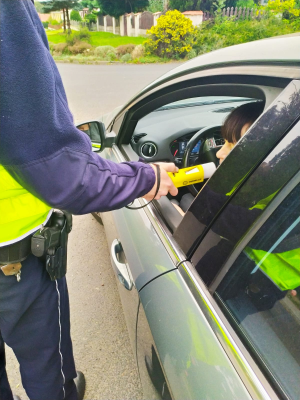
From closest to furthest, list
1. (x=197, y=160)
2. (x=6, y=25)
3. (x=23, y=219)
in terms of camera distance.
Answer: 1. (x=6, y=25)
2. (x=23, y=219)
3. (x=197, y=160)

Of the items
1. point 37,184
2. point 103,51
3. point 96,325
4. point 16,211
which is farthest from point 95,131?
point 103,51

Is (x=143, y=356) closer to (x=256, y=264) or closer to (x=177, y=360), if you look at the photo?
(x=177, y=360)

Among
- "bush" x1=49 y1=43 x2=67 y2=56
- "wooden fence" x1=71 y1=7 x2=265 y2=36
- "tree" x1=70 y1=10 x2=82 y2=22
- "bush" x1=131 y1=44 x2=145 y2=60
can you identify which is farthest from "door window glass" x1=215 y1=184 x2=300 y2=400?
"tree" x1=70 y1=10 x2=82 y2=22

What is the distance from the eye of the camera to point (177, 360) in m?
0.89

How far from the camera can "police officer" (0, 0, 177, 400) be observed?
2.33 feet

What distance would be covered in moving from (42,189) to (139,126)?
5.66 feet

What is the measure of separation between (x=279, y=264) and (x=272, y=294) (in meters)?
0.08

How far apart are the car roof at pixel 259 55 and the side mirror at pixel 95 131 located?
27.2 inches

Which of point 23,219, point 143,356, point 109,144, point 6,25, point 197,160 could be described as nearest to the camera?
point 6,25

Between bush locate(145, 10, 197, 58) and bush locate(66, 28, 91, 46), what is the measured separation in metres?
5.11

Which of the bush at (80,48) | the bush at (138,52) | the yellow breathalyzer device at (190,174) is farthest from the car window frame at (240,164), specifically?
the bush at (80,48)

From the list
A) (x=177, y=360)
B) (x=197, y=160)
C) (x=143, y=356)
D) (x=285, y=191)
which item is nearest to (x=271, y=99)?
(x=285, y=191)

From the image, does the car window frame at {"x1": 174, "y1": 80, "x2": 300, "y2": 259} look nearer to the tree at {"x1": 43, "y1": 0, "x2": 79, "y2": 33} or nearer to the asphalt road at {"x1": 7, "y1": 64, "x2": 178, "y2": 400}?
the asphalt road at {"x1": 7, "y1": 64, "x2": 178, "y2": 400}

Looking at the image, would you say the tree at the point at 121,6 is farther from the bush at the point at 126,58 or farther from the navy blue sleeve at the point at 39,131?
the navy blue sleeve at the point at 39,131
